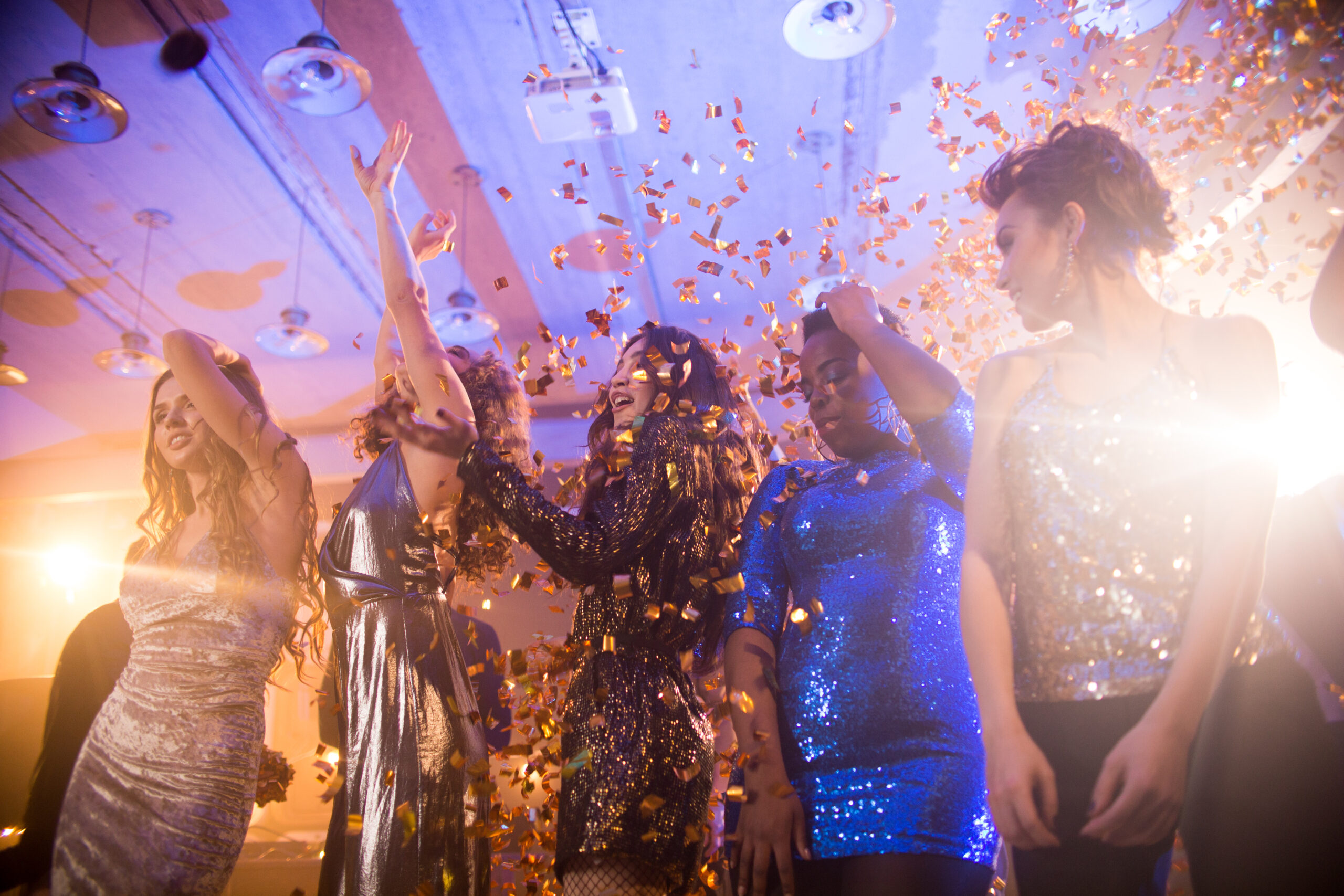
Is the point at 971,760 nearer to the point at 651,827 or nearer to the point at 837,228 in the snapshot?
the point at 651,827

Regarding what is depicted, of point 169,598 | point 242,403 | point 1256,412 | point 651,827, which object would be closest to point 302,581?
point 169,598

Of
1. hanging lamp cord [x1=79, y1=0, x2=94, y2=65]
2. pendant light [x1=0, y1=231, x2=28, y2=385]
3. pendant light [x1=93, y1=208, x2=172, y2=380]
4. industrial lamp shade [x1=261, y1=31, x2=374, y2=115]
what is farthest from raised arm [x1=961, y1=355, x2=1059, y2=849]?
pendant light [x1=0, y1=231, x2=28, y2=385]

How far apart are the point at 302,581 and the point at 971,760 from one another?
1.87 m

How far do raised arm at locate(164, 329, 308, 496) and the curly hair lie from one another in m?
2.02

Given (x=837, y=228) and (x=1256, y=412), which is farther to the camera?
(x=837, y=228)

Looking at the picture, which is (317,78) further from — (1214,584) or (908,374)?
(1214,584)

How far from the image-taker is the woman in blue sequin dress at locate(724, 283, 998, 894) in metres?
1.31

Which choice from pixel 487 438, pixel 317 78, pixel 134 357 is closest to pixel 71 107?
pixel 317 78

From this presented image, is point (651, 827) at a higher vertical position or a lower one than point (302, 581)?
lower

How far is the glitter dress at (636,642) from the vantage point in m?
1.51

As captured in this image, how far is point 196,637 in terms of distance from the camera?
2.00 meters

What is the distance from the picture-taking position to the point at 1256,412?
104 centimetres

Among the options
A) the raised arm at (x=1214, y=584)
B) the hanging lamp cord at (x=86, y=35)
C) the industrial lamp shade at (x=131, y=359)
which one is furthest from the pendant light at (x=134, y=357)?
the raised arm at (x=1214, y=584)

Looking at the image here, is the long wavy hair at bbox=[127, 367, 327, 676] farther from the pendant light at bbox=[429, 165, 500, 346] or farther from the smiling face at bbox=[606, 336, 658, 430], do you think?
the pendant light at bbox=[429, 165, 500, 346]
